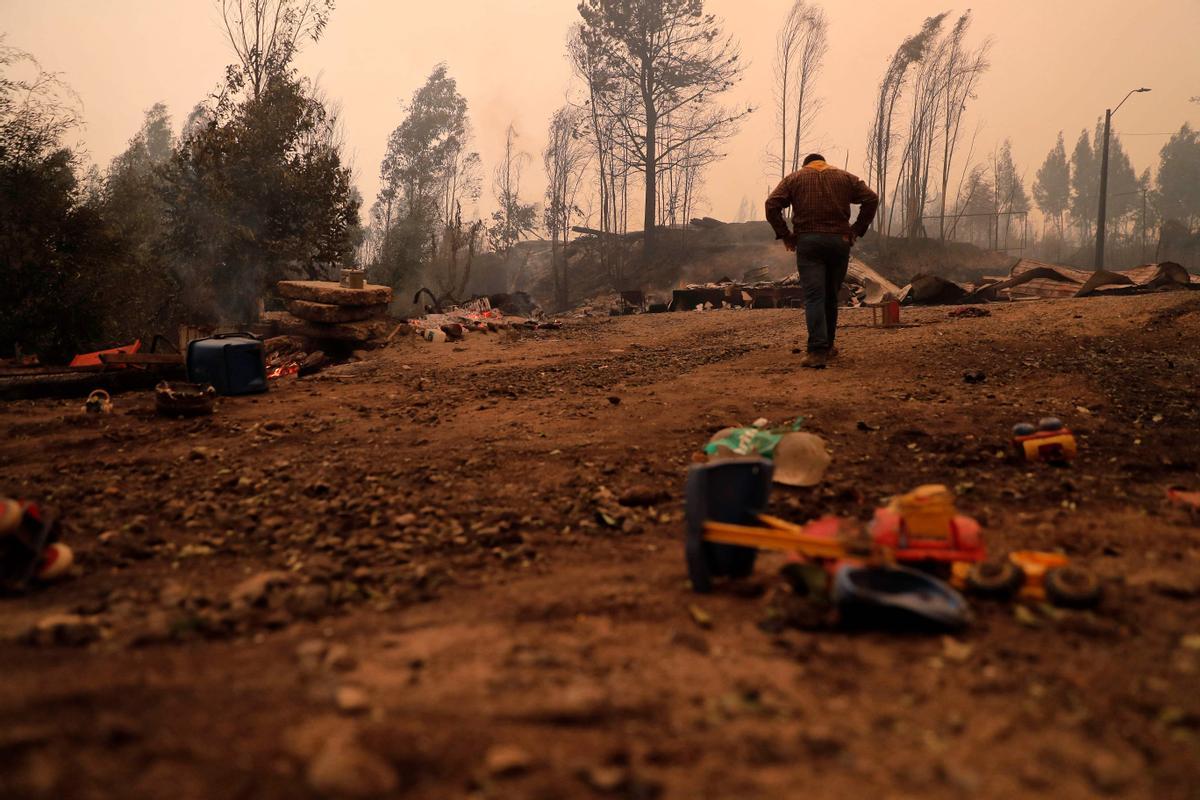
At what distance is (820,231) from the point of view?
660cm

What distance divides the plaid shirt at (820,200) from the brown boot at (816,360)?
1.10m

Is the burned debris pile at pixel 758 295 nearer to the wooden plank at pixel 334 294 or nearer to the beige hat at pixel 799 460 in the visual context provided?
the wooden plank at pixel 334 294

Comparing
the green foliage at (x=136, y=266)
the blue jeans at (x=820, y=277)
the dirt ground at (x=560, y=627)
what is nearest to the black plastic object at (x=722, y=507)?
the dirt ground at (x=560, y=627)

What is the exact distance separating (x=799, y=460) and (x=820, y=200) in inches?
152

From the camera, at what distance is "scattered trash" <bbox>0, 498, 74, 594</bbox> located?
2420 mm

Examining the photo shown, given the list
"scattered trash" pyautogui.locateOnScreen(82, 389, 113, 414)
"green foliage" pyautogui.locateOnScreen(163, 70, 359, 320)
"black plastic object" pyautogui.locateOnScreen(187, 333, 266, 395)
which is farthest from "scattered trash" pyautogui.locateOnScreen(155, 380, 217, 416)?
"green foliage" pyautogui.locateOnScreen(163, 70, 359, 320)

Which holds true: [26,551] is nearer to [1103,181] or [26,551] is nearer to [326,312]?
[326,312]

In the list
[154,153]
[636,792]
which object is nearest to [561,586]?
[636,792]

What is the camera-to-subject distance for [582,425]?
4887 mm

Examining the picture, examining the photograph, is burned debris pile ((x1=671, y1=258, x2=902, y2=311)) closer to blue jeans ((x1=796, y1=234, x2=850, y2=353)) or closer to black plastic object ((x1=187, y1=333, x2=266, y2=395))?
blue jeans ((x1=796, y1=234, x2=850, y2=353))

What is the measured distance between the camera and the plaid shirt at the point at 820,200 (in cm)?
660

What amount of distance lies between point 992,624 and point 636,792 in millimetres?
1194

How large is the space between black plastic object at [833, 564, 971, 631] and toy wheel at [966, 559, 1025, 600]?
14 centimetres

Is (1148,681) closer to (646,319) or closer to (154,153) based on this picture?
(646,319)
